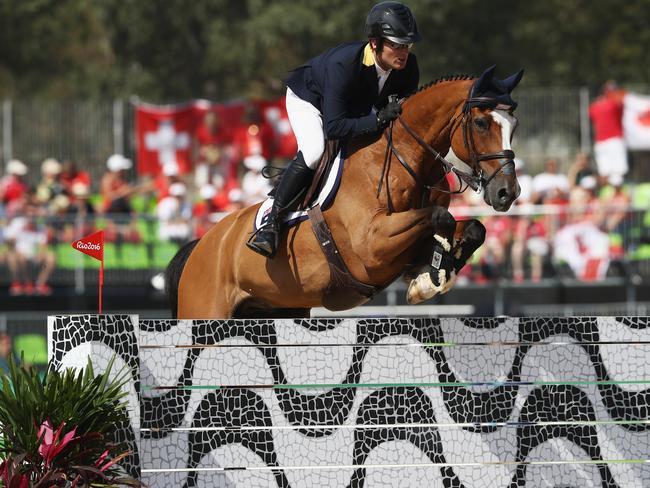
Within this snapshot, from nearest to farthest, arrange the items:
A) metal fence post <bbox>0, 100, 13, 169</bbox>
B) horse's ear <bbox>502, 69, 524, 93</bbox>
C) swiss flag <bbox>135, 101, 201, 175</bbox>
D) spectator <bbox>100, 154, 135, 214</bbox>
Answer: horse's ear <bbox>502, 69, 524, 93</bbox>, spectator <bbox>100, 154, 135, 214</bbox>, swiss flag <bbox>135, 101, 201, 175</bbox>, metal fence post <bbox>0, 100, 13, 169</bbox>

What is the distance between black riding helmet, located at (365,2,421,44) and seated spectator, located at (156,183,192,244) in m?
7.20

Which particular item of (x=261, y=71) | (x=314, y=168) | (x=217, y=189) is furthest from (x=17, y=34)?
(x=314, y=168)

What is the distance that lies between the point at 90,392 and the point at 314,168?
2442 millimetres

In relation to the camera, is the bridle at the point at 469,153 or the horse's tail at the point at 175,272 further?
the horse's tail at the point at 175,272

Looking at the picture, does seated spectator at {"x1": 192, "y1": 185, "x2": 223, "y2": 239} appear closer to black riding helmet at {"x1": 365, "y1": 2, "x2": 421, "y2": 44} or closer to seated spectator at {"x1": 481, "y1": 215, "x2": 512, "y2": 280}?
seated spectator at {"x1": 481, "y1": 215, "x2": 512, "y2": 280}

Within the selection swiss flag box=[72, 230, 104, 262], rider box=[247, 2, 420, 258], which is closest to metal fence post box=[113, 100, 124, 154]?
rider box=[247, 2, 420, 258]

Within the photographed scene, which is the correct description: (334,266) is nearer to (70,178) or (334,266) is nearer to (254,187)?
(254,187)

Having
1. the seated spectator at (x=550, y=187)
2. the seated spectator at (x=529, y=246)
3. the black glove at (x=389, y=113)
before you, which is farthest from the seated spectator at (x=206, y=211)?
the black glove at (x=389, y=113)

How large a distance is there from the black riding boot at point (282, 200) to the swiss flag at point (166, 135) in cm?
1027

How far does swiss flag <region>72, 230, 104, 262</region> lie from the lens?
507 centimetres

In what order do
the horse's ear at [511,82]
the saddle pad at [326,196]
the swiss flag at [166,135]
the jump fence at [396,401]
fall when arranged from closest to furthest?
the jump fence at [396,401]
the horse's ear at [511,82]
the saddle pad at [326,196]
the swiss flag at [166,135]

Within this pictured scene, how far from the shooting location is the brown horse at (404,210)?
5.84 m

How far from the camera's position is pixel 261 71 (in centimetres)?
2516

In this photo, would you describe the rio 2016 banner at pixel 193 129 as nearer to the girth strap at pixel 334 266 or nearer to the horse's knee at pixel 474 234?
the girth strap at pixel 334 266
